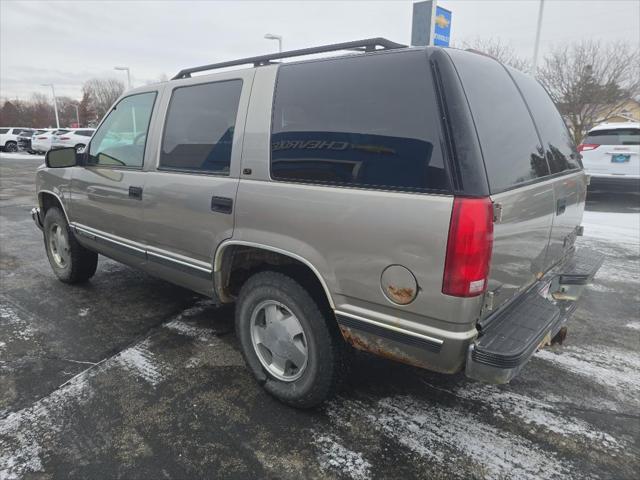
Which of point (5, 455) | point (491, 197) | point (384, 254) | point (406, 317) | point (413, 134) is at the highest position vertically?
point (413, 134)

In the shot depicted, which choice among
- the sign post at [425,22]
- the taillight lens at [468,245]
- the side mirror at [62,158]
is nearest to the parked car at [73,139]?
the sign post at [425,22]

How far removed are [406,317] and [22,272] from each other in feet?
16.2

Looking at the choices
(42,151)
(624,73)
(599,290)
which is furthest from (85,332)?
(42,151)

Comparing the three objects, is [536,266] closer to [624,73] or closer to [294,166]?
[294,166]

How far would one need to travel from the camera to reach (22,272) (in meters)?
5.14

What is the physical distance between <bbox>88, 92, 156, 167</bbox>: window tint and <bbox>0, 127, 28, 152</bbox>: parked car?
34390 millimetres

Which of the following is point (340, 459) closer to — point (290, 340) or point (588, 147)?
point (290, 340)

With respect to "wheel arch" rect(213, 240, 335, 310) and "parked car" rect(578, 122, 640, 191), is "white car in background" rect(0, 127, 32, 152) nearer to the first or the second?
"parked car" rect(578, 122, 640, 191)

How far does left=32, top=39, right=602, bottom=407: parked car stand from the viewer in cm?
193

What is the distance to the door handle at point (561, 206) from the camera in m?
2.62

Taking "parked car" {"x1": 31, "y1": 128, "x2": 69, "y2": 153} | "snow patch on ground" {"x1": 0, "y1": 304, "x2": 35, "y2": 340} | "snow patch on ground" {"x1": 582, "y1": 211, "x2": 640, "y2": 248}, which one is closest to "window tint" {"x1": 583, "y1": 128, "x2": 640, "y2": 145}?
"snow patch on ground" {"x1": 582, "y1": 211, "x2": 640, "y2": 248}

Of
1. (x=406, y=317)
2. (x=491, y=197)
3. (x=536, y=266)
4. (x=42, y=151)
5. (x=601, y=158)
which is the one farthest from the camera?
(x=42, y=151)

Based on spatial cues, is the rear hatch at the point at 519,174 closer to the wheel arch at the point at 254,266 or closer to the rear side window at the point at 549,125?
the rear side window at the point at 549,125

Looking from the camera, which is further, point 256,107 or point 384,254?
point 256,107
